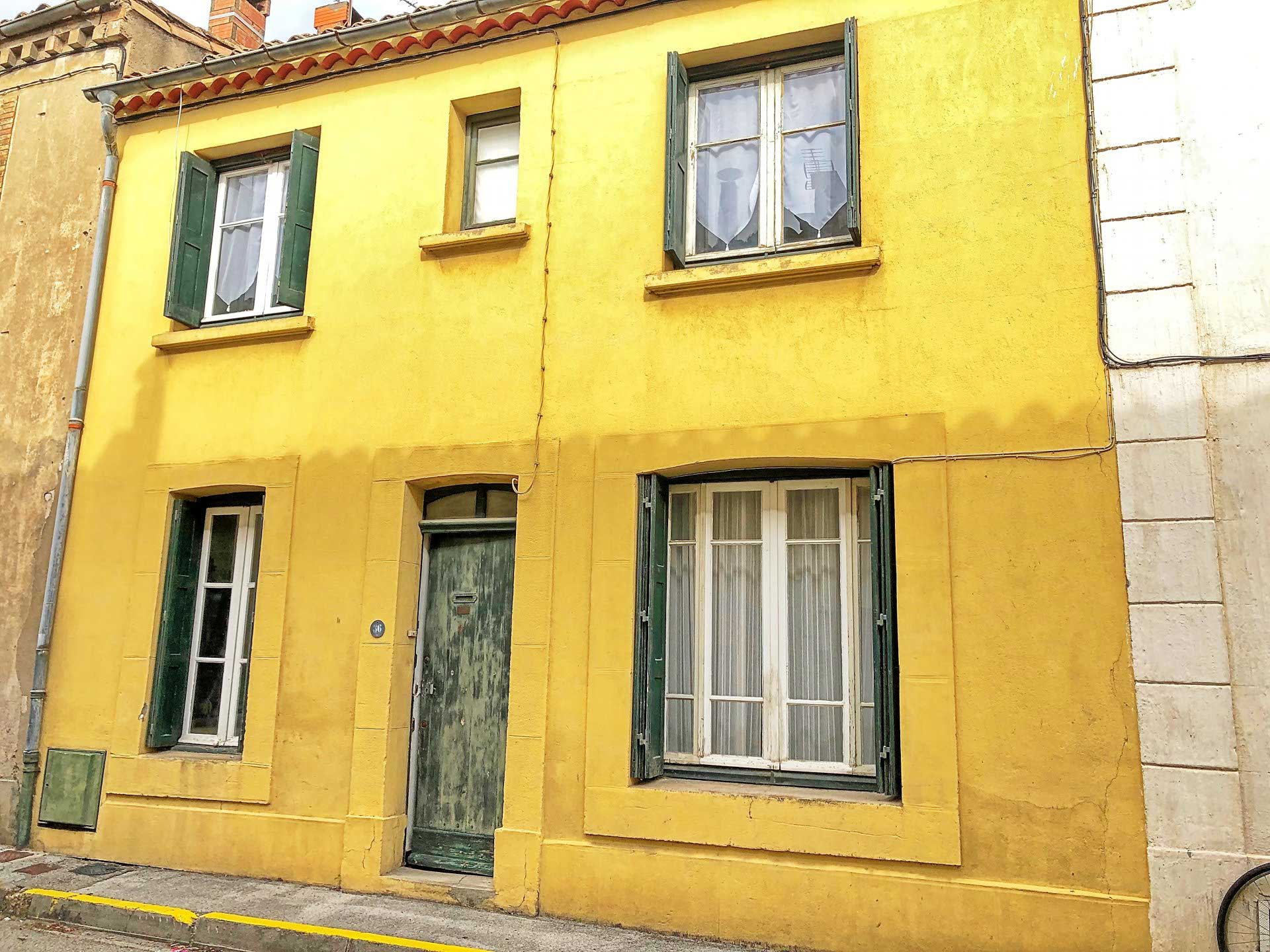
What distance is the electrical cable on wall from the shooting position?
6.37 m

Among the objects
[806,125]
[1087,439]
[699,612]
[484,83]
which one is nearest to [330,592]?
[699,612]

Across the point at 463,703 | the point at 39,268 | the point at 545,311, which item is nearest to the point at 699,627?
the point at 463,703

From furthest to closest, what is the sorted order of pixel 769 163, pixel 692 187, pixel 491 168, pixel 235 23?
pixel 235 23 → pixel 491 168 → pixel 692 187 → pixel 769 163

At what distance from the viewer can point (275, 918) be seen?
225 inches

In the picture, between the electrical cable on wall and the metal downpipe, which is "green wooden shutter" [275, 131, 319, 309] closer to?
the metal downpipe

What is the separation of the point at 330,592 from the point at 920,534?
4.03 meters

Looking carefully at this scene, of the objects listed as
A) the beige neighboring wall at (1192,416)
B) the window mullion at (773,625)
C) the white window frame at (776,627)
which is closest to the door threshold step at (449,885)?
the white window frame at (776,627)

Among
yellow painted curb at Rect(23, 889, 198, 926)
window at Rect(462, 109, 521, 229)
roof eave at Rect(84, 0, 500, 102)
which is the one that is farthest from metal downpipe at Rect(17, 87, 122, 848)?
window at Rect(462, 109, 521, 229)

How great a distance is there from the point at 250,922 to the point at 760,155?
5.76 meters

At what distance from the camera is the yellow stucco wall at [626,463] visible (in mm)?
5113

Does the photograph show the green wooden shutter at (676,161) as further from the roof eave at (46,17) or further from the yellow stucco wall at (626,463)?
the roof eave at (46,17)

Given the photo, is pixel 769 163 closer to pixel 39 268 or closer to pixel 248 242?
pixel 248 242

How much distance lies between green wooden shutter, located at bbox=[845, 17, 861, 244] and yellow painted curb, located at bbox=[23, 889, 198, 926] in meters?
5.81

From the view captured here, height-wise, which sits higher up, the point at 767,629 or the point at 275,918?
the point at 767,629
